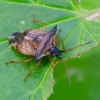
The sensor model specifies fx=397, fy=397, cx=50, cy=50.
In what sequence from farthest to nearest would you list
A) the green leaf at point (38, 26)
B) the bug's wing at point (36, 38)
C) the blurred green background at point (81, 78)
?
Result: 1. the blurred green background at point (81, 78)
2. the bug's wing at point (36, 38)
3. the green leaf at point (38, 26)

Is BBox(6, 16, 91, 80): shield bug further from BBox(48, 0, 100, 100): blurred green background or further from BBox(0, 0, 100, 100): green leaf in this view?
BBox(48, 0, 100, 100): blurred green background

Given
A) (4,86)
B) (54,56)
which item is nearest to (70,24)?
(54,56)

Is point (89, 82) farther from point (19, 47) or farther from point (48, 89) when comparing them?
point (19, 47)

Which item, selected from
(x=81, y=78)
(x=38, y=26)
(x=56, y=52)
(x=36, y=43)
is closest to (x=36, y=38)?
(x=36, y=43)

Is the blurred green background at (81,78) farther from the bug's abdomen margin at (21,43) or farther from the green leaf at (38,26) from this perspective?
the bug's abdomen margin at (21,43)

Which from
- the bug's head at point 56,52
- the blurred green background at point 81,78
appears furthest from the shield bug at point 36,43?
the blurred green background at point 81,78

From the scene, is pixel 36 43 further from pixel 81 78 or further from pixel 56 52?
pixel 81 78
